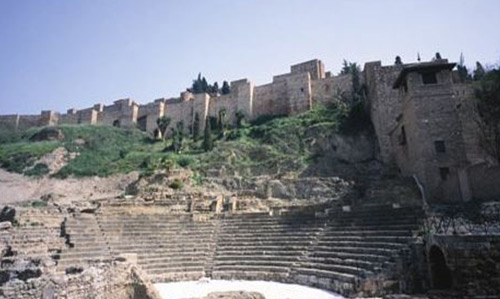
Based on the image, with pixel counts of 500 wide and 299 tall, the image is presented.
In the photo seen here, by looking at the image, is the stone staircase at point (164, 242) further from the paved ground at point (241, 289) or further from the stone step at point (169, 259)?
the paved ground at point (241, 289)

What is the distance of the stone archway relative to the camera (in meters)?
8.98

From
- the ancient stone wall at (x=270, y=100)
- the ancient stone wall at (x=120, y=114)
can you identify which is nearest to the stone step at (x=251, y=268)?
the ancient stone wall at (x=270, y=100)

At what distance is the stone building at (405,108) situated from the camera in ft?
56.2

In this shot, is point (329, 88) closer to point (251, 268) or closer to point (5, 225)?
point (251, 268)

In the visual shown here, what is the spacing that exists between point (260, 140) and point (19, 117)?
44.2 m

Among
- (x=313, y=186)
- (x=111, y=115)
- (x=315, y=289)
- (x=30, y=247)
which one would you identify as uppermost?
(x=111, y=115)

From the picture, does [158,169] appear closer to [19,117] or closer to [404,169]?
[404,169]

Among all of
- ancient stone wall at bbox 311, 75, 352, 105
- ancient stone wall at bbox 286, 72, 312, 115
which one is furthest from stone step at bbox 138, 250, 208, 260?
ancient stone wall at bbox 311, 75, 352, 105

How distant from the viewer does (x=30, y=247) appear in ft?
43.8

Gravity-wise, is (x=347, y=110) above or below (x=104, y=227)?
above

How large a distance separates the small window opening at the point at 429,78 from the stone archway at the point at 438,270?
11423 mm

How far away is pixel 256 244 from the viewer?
14.8 metres

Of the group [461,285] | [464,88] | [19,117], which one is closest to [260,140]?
[464,88]

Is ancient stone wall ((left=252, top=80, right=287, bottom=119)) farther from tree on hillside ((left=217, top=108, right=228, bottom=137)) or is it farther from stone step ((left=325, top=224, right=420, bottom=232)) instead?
stone step ((left=325, top=224, right=420, bottom=232))
